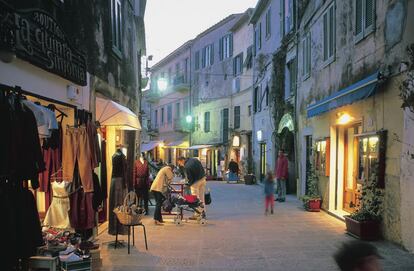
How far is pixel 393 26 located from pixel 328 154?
5.01 m

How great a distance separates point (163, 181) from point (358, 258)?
28.8 ft

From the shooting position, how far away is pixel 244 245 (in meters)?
8.83

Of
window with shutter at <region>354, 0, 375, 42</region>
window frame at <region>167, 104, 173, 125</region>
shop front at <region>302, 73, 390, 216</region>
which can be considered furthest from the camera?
window frame at <region>167, 104, 173, 125</region>

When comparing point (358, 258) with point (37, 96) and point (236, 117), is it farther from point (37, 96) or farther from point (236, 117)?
point (236, 117)

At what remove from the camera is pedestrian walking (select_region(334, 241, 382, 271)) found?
2.75 metres

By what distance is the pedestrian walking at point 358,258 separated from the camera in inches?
108

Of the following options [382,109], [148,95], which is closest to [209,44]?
[148,95]

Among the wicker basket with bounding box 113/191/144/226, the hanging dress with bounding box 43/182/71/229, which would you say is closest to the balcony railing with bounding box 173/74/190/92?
the wicker basket with bounding box 113/191/144/226

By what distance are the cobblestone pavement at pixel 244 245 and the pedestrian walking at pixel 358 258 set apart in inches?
178

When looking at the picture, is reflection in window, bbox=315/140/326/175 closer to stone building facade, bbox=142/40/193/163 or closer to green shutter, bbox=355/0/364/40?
green shutter, bbox=355/0/364/40

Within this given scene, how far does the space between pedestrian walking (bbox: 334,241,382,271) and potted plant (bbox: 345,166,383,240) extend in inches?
263

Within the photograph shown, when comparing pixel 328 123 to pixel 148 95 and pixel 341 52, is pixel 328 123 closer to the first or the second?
pixel 341 52

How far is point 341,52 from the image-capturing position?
11.7 meters

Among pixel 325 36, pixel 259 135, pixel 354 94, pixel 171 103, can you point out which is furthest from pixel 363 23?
pixel 171 103
